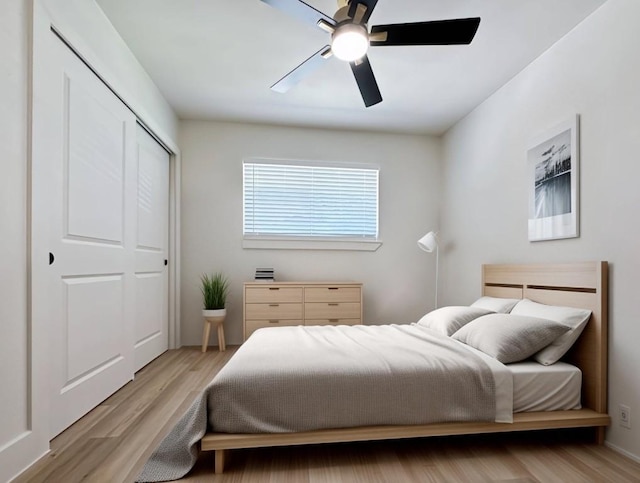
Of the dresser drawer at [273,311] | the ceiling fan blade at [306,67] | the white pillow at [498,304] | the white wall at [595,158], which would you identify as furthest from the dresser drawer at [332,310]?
the ceiling fan blade at [306,67]

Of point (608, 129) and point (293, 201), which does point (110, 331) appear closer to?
point (293, 201)

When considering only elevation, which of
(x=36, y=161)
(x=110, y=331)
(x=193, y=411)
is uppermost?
(x=36, y=161)

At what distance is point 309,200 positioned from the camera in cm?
400

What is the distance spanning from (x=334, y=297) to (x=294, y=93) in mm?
→ 2088

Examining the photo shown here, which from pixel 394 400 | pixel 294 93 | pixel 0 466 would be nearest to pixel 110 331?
pixel 0 466

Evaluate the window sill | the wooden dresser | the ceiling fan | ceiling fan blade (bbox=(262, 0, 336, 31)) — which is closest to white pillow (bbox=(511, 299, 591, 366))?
the ceiling fan

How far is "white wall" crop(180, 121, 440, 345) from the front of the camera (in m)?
3.79

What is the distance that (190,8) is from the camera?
206cm

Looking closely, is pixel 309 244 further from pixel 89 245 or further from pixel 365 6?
pixel 365 6

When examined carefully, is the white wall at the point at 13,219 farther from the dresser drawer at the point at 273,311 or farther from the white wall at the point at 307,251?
the white wall at the point at 307,251

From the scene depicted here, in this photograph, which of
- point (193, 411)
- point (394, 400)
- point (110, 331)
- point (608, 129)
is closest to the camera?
point (193, 411)

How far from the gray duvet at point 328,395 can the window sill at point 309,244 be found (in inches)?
83.2

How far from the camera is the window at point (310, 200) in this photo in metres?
3.91

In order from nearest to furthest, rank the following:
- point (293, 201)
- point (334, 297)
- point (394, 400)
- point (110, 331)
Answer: point (394, 400)
point (110, 331)
point (334, 297)
point (293, 201)
